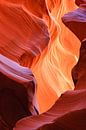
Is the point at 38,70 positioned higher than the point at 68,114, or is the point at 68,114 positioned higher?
the point at 68,114

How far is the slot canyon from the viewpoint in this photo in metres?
0.43

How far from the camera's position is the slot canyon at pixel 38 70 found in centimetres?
43

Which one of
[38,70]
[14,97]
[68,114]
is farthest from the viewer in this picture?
[38,70]

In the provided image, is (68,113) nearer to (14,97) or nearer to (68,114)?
(68,114)

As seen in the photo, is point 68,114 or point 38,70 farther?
point 38,70

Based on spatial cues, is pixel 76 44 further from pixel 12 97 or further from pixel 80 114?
pixel 80 114

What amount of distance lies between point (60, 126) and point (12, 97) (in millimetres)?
161

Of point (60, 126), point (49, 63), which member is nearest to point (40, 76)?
point (49, 63)

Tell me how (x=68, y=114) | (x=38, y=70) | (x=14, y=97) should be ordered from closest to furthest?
(x=68, y=114), (x=14, y=97), (x=38, y=70)

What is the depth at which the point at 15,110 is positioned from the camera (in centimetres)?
50

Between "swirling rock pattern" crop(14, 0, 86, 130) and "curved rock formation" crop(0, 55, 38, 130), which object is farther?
"curved rock formation" crop(0, 55, 38, 130)

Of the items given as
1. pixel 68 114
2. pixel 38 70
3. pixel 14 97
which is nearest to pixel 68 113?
pixel 68 114

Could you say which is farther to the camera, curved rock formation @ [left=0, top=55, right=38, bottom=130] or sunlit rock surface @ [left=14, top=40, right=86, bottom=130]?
curved rock formation @ [left=0, top=55, right=38, bottom=130]

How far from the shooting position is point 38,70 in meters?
1.11
